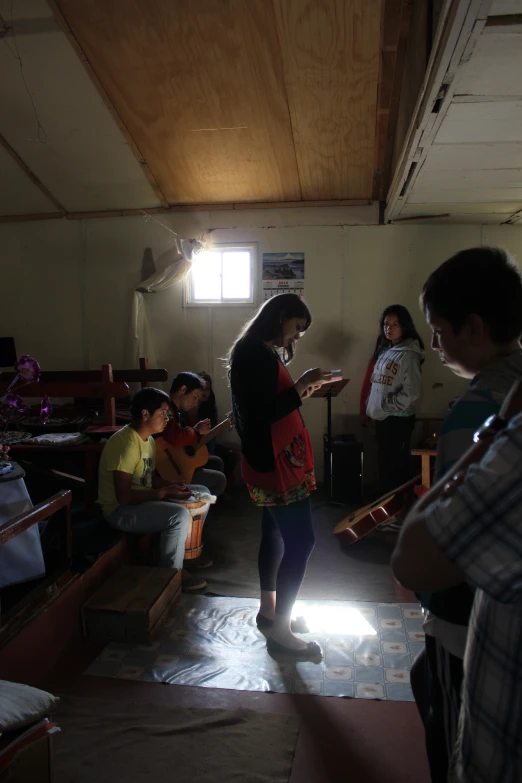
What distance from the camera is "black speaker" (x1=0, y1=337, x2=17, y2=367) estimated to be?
17.7ft

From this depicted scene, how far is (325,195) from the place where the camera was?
489cm

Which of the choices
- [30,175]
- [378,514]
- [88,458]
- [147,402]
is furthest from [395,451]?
[30,175]

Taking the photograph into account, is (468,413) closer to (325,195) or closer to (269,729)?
(269,729)

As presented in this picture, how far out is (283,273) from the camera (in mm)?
5121

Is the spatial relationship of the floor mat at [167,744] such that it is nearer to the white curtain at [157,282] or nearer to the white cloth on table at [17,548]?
the white cloth on table at [17,548]

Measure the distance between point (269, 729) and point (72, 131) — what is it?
4.39 m

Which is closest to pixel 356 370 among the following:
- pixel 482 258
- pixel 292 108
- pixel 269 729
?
pixel 292 108

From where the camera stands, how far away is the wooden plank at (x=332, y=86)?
3105mm

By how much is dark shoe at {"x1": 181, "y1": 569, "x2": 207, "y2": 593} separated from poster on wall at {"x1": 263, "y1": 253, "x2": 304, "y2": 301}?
2972mm

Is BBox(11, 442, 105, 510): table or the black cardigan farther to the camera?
BBox(11, 442, 105, 510): table

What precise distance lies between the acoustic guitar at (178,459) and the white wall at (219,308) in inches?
74.4

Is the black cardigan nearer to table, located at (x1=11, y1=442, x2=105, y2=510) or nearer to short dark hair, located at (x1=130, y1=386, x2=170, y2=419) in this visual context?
short dark hair, located at (x1=130, y1=386, x2=170, y2=419)

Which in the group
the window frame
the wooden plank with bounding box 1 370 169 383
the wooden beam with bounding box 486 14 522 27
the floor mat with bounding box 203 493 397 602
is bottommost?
the floor mat with bounding box 203 493 397 602

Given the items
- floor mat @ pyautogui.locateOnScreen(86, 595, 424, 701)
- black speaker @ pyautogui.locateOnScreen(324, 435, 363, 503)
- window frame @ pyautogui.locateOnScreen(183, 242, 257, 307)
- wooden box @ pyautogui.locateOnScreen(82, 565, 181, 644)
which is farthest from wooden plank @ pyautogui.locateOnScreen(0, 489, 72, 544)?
window frame @ pyautogui.locateOnScreen(183, 242, 257, 307)
